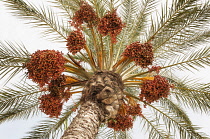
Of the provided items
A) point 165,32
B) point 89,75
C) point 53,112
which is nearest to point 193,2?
point 165,32

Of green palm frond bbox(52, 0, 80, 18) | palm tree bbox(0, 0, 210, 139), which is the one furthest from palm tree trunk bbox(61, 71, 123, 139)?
green palm frond bbox(52, 0, 80, 18)

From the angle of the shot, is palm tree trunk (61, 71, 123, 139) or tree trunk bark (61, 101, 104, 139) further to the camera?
palm tree trunk (61, 71, 123, 139)

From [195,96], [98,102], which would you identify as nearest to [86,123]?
[98,102]

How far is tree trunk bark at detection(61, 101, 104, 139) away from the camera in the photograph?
408 cm

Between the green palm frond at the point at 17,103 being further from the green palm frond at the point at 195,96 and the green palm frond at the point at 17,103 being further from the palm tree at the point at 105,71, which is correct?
the green palm frond at the point at 195,96

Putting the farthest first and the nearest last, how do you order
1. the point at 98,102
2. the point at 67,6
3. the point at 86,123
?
the point at 67,6 → the point at 98,102 → the point at 86,123

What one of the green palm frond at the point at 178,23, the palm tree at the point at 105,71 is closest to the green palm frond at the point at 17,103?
the palm tree at the point at 105,71

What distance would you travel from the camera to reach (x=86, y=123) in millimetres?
4461

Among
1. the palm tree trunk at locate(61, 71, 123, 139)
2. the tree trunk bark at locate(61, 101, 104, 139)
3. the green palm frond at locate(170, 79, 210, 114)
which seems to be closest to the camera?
the tree trunk bark at locate(61, 101, 104, 139)

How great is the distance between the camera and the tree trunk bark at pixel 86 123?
4.08m

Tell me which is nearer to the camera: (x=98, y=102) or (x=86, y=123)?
(x=86, y=123)

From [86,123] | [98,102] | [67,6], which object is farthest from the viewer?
[67,6]

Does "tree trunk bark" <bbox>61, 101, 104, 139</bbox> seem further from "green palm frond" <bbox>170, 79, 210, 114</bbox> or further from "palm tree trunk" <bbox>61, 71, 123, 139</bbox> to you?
"green palm frond" <bbox>170, 79, 210, 114</bbox>

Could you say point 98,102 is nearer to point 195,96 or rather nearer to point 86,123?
point 86,123
